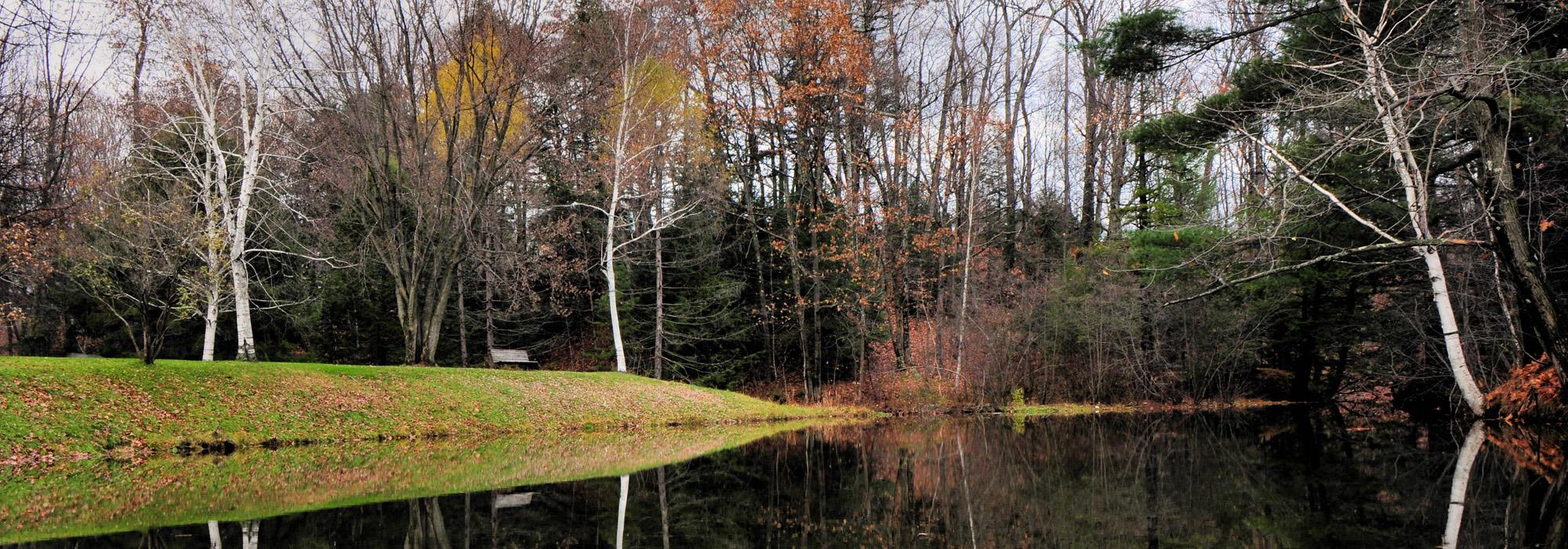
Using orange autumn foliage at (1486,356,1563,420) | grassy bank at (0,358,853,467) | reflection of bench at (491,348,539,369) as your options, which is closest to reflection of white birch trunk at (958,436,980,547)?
grassy bank at (0,358,853,467)

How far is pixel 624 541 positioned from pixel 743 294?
2174 cm

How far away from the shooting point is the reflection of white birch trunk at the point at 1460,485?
18.7 ft

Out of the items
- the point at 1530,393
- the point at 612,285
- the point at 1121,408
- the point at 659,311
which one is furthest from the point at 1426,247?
the point at 659,311

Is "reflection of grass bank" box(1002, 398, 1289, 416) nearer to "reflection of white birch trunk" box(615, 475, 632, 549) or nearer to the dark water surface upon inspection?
the dark water surface

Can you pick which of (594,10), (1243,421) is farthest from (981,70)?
(1243,421)

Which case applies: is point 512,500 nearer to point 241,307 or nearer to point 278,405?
point 278,405

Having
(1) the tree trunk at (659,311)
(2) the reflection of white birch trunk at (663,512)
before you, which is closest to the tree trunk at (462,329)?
(1) the tree trunk at (659,311)

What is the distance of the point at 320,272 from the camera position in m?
26.0

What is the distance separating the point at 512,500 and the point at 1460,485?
8076 millimetres

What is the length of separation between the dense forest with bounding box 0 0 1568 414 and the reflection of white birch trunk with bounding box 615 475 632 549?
8.00 meters

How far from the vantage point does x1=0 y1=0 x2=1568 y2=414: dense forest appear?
48.4 ft

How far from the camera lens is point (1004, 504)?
752 cm

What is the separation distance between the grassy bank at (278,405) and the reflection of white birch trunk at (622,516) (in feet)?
23.0

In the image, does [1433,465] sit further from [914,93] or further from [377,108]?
[914,93]
